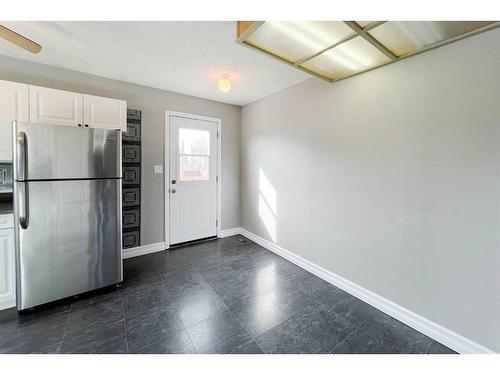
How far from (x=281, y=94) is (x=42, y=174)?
2.82 metres

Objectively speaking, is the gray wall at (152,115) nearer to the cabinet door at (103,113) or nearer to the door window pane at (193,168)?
the door window pane at (193,168)

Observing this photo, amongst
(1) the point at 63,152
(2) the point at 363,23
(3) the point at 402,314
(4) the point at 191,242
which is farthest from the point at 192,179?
(3) the point at 402,314

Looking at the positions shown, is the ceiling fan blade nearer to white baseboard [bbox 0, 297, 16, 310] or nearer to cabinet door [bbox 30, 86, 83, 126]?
cabinet door [bbox 30, 86, 83, 126]

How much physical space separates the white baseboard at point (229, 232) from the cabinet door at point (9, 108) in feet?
9.04

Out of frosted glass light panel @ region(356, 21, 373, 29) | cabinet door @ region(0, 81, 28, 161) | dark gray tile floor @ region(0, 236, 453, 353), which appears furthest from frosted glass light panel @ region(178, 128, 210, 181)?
frosted glass light panel @ region(356, 21, 373, 29)

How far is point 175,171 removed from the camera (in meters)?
3.26

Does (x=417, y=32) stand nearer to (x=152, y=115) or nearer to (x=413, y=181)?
(x=413, y=181)

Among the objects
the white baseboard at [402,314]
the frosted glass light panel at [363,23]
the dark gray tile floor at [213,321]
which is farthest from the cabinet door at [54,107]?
the white baseboard at [402,314]

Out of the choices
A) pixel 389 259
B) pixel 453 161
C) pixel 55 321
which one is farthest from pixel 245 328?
pixel 453 161

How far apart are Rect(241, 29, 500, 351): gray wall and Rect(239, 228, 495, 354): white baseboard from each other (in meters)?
0.05

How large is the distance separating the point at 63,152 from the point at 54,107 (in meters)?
0.67

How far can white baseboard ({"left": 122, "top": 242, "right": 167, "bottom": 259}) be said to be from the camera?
9.45 feet
